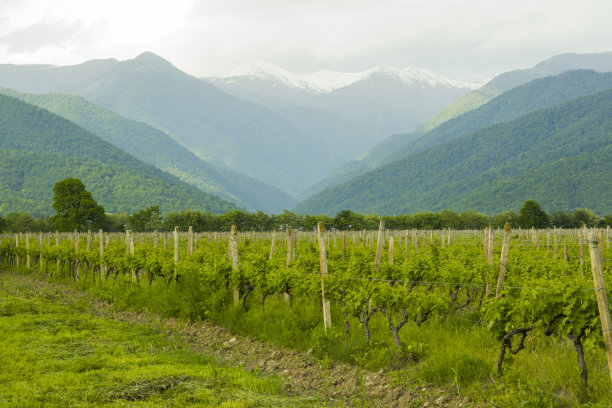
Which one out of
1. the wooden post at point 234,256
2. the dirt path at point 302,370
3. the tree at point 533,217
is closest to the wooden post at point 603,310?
the dirt path at point 302,370

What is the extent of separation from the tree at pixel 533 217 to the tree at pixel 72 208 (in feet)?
265

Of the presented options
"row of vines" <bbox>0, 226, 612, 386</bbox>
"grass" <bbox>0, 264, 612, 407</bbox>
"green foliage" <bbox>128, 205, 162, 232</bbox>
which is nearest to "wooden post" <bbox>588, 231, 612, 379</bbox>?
"row of vines" <bbox>0, 226, 612, 386</bbox>

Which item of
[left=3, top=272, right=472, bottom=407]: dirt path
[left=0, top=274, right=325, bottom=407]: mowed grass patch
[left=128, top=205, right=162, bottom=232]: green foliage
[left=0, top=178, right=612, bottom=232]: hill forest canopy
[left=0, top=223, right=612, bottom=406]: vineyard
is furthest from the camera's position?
[left=128, top=205, right=162, bottom=232]: green foliage

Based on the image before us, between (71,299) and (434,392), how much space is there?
15385 mm

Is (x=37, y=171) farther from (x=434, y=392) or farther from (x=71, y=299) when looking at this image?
(x=434, y=392)

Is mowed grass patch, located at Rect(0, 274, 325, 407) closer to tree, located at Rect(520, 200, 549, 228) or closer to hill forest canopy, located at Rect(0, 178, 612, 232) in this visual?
hill forest canopy, located at Rect(0, 178, 612, 232)

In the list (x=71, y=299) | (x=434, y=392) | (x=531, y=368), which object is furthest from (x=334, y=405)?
(x=71, y=299)

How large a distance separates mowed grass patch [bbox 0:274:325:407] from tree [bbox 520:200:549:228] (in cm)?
9523

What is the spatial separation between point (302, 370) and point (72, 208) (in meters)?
69.6

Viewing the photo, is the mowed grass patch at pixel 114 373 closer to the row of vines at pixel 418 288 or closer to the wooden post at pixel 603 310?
the row of vines at pixel 418 288

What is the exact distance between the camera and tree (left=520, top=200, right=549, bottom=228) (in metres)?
93.0

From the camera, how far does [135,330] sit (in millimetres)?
12094

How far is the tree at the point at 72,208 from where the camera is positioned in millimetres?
68094

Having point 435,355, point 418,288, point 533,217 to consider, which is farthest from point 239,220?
point 435,355
